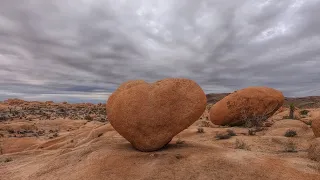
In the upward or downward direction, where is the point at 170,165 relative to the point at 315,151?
downward

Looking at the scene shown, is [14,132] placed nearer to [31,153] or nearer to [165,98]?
[31,153]

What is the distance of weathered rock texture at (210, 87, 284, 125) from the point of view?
45.8ft

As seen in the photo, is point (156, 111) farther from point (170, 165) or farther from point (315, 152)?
point (315, 152)

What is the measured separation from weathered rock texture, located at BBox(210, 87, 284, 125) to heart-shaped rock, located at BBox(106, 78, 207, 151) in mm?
7854

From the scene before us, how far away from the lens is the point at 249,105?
46.2 feet

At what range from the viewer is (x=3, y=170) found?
7.39m

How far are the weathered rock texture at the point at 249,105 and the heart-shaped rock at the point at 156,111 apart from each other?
7.85m

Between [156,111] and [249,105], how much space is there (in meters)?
9.02

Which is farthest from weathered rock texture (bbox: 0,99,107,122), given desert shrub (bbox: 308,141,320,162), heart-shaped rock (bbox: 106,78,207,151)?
desert shrub (bbox: 308,141,320,162)

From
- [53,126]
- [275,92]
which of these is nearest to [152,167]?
[275,92]

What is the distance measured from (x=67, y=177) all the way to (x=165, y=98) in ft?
9.39

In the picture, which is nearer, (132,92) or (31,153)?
(132,92)

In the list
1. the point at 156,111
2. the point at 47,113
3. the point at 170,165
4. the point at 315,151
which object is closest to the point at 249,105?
the point at 315,151

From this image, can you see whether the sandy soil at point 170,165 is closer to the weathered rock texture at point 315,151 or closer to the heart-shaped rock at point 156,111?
the weathered rock texture at point 315,151
